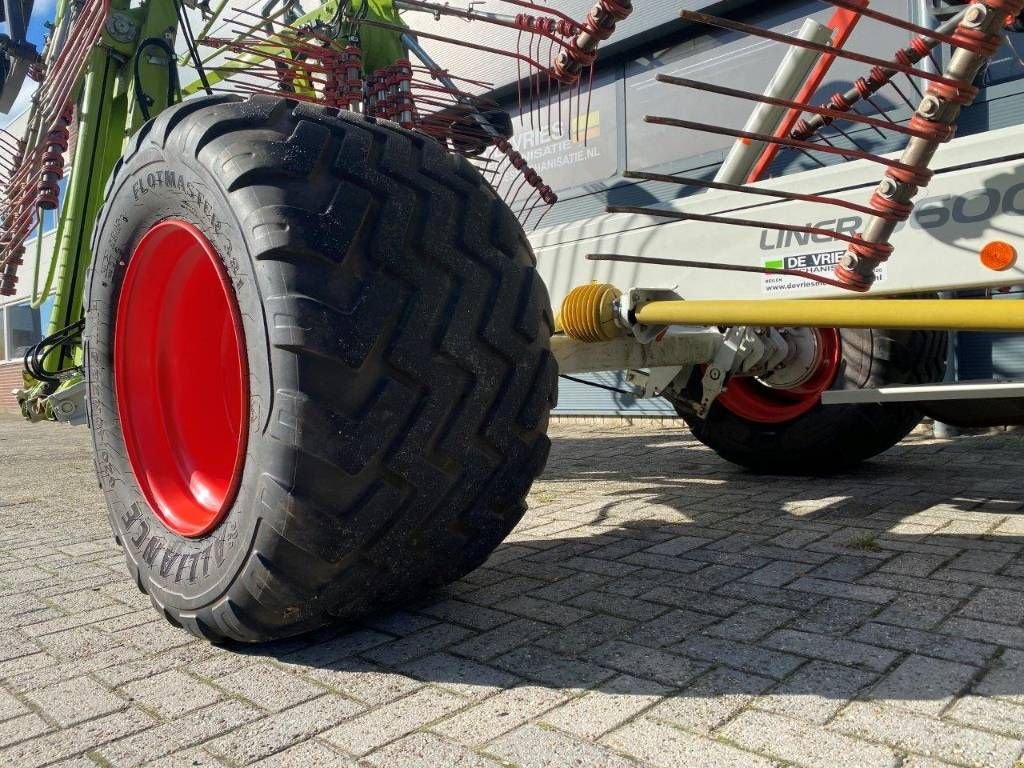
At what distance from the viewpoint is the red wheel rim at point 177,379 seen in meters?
2.49

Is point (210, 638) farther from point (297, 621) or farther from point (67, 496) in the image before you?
point (67, 496)

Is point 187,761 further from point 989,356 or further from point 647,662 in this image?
point 989,356

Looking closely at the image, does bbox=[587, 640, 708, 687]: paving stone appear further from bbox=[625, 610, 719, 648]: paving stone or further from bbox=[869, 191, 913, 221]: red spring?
bbox=[869, 191, 913, 221]: red spring

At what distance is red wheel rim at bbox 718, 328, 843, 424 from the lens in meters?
4.32

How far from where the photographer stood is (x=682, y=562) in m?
2.86

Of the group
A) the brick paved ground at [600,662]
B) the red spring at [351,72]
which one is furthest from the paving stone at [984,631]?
the red spring at [351,72]

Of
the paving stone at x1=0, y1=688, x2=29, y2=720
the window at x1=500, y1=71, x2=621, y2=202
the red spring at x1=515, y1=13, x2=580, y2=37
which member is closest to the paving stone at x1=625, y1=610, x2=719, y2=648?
the paving stone at x1=0, y1=688, x2=29, y2=720

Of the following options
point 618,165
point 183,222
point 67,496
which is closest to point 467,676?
point 183,222

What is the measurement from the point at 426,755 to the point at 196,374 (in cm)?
148

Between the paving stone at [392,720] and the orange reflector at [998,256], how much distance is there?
5.93 feet

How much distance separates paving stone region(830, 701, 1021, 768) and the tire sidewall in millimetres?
1274

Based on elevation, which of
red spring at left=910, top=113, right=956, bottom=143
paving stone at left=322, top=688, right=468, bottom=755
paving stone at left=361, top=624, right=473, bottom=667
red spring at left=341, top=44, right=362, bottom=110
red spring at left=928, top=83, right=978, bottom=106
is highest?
red spring at left=341, top=44, right=362, bottom=110

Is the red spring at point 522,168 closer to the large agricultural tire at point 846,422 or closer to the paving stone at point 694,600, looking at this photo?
the large agricultural tire at point 846,422

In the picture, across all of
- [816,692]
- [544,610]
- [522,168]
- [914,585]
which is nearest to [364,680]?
[544,610]
